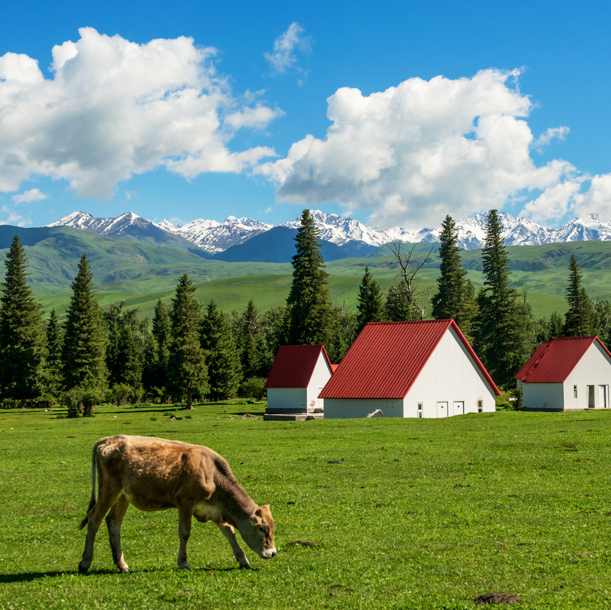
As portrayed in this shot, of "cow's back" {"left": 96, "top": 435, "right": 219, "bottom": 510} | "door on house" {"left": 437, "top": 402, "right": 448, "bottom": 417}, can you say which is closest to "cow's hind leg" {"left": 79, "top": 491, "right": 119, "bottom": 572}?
"cow's back" {"left": 96, "top": 435, "right": 219, "bottom": 510}

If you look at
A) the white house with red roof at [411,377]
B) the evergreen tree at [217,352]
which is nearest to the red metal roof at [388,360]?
the white house with red roof at [411,377]

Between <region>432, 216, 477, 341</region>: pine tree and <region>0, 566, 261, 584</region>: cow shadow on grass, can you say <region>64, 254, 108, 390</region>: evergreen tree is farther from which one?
<region>0, 566, 261, 584</region>: cow shadow on grass

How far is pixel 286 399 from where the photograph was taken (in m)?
65.8

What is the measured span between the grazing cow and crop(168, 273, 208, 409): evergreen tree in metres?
67.0

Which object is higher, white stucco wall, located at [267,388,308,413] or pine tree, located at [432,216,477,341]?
pine tree, located at [432,216,477,341]

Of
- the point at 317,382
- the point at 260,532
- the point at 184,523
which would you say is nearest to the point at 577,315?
the point at 317,382

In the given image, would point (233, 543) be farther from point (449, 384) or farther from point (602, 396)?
point (602, 396)

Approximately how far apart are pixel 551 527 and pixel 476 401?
4141 cm

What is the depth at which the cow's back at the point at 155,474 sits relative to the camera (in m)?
9.24

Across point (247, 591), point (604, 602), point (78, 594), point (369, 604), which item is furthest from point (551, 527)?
point (78, 594)

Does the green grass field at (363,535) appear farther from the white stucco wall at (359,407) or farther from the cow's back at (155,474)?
the white stucco wall at (359,407)

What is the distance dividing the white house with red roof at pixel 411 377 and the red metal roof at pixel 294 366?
12.5 meters

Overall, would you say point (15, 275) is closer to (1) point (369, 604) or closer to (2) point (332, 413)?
(2) point (332, 413)

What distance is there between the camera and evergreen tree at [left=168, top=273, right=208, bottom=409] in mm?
75562
